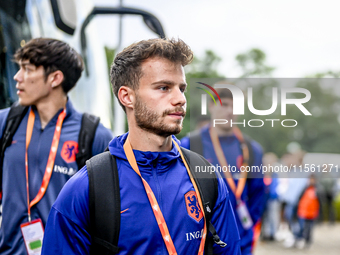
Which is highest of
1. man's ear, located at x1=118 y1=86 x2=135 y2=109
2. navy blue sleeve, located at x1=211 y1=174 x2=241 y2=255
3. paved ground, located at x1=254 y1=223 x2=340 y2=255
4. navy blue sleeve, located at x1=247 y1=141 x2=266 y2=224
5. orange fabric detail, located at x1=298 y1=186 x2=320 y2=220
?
man's ear, located at x1=118 y1=86 x2=135 y2=109

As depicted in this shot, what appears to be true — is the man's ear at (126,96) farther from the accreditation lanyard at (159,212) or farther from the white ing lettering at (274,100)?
the white ing lettering at (274,100)

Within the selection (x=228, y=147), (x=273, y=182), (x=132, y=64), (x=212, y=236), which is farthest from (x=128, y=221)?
(x=273, y=182)

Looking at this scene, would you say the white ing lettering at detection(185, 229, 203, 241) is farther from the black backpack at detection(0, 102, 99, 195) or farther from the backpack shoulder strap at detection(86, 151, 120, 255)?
the black backpack at detection(0, 102, 99, 195)

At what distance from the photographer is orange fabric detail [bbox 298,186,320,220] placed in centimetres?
938

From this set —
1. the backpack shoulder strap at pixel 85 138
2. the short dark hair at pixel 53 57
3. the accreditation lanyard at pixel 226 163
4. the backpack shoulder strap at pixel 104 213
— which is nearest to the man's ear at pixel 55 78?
the short dark hair at pixel 53 57

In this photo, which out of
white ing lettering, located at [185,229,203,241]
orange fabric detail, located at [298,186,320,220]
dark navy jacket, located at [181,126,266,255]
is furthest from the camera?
orange fabric detail, located at [298,186,320,220]

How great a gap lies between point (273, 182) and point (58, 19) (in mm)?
7591

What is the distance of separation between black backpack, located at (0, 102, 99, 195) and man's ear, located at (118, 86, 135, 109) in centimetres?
92

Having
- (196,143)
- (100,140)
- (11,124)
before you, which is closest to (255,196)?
(196,143)

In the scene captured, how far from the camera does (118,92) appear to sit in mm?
1988

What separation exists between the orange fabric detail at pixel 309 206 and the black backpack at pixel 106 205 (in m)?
8.27

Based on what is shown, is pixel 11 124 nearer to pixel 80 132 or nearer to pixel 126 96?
pixel 80 132

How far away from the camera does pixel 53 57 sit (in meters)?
2.95

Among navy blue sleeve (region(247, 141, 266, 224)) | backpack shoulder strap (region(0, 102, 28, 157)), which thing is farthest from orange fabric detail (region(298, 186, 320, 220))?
backpack shoulder strap (region(0, 102, 28, 157))
